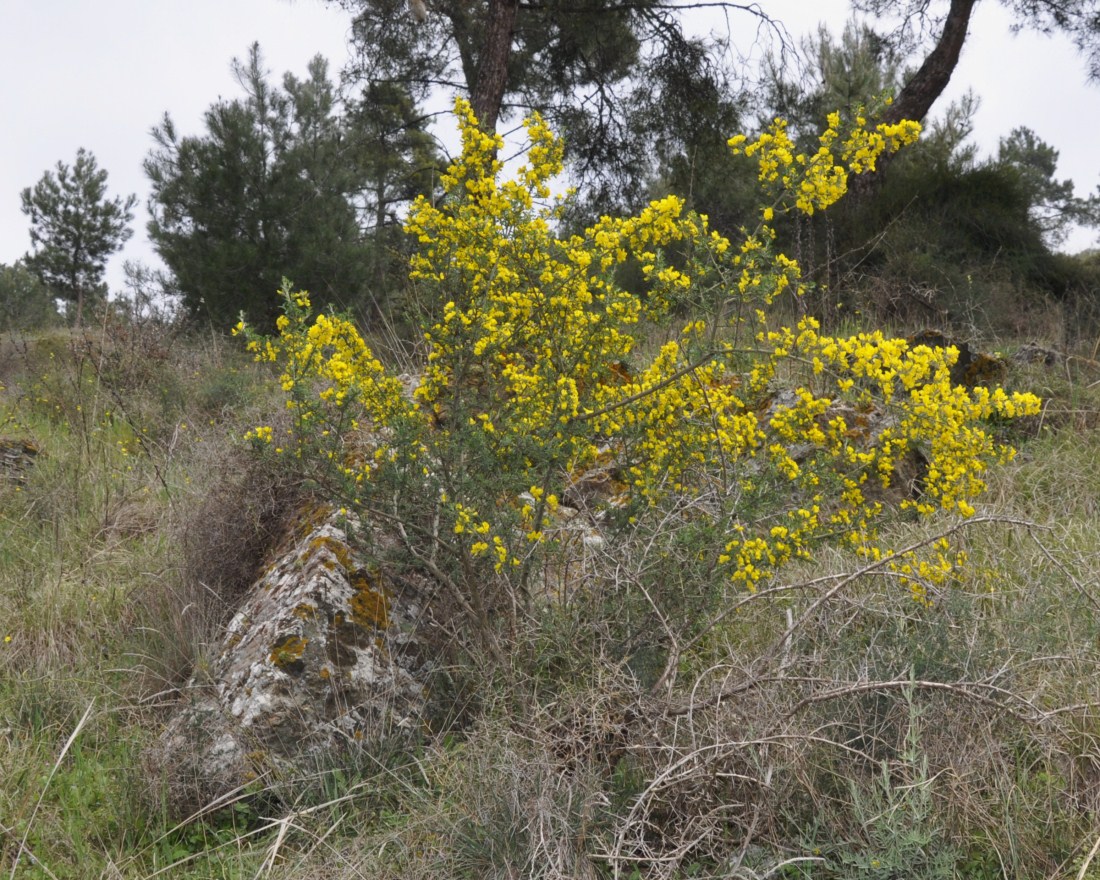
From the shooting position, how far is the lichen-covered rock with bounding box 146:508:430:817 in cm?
243

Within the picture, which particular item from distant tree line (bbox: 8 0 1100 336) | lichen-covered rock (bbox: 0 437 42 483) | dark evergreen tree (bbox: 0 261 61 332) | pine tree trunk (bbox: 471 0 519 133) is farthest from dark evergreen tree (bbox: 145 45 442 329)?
dark evergreen tree (bbox: 0 261 61 332)

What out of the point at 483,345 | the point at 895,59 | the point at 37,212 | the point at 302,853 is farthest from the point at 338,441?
the point at 37,212

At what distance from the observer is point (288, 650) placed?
102 inches

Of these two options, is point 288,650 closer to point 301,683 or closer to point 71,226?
point 301,683

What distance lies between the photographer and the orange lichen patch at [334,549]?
285 cm

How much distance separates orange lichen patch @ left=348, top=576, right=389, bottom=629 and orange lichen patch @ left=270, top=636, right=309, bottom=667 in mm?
185

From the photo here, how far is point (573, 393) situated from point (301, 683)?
3.87 ft

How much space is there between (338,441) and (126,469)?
3020mm

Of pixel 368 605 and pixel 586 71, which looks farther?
pixel 586 71

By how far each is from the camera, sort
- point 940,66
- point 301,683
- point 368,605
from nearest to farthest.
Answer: point 301,683
point 368,605
point 940,66

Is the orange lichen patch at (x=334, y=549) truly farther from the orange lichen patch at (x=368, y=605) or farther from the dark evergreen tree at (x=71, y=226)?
the dark evergreen tree at (x=71, y=226)

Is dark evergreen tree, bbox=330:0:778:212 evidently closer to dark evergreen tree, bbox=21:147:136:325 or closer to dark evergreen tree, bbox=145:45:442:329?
dark evergreen tree, bbox=145:45:442:329

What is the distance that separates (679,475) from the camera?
9.87ft

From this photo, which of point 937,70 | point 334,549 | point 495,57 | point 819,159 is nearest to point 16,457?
point 334,549
